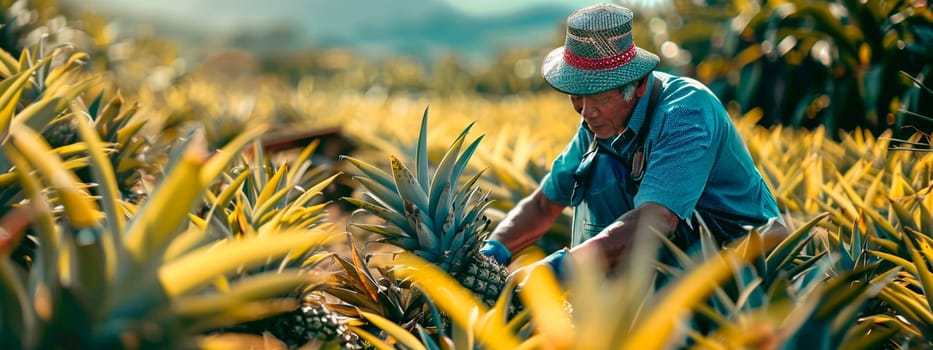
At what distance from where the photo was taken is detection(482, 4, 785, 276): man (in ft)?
8.52

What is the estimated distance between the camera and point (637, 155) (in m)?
2.94

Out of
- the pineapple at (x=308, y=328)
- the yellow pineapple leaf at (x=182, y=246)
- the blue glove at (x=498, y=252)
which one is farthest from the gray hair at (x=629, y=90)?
the yellow pineapple leaf at (x=182, y=246)

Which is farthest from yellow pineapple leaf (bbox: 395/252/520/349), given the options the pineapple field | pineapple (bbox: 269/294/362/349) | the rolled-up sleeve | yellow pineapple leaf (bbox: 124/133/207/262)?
the rolled-up sleeve

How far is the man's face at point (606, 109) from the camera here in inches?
110

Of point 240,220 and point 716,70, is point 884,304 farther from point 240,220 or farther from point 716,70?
point 716,70

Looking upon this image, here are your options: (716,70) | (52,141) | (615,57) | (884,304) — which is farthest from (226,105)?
(884,304)

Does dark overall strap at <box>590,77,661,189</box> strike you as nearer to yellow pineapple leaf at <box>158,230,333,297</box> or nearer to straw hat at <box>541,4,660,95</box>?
straw hat at <box>541,4,660,95</box>

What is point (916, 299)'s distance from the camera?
202cm

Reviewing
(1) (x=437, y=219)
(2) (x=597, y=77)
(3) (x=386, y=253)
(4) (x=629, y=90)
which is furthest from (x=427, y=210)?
(4) (x=629, y=90)

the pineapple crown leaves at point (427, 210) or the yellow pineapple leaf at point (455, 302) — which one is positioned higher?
the yellow pineapple leaf at point (455, 302)

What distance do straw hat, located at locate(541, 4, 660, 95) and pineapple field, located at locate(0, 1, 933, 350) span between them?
472 mm

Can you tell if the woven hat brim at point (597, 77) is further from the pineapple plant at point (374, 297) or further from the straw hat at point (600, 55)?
the pineapple plant at point (374, 297)

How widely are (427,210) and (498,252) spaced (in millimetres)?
616

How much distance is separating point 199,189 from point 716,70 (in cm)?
623
